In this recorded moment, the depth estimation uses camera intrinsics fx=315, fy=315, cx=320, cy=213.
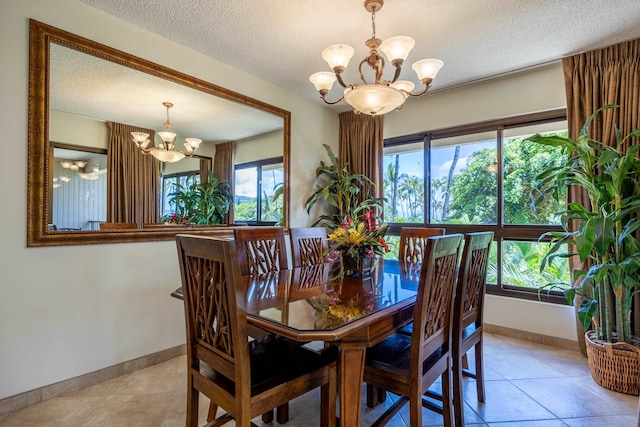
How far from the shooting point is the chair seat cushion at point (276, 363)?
4.07ft

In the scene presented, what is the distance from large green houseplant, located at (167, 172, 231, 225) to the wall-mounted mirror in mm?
104

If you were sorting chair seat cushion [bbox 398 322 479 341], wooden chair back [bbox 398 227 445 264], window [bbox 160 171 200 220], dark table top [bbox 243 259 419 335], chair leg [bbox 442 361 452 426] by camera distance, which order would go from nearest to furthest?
dark table top [bbox 243 259 419 335], chair leg [bbox 442 361 452 426], chair seat cushion [bbox 398 322 479 341], window [bbox 160 171 200 220], wooden chair back [bbox 398 227 445 264]

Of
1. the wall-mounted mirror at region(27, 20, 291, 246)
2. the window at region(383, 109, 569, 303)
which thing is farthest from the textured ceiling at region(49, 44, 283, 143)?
the window at region(383, 109, 569, 303)

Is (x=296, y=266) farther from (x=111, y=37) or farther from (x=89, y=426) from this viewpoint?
(x=111, y=37)

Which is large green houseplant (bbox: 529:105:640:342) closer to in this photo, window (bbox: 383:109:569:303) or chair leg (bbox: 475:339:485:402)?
window (bbox: 383:109:569:303)

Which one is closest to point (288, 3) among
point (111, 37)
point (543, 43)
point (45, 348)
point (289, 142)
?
point (111, 37)

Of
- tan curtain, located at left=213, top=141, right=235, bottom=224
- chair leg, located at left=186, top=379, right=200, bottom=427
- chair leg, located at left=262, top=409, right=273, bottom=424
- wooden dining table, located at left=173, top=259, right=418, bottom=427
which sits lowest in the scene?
chair leg, located at left=262, top=409, right=273, bottom=424

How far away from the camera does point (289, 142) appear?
3666mm

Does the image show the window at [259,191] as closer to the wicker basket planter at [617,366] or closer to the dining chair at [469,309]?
the dining chair at [469,309]

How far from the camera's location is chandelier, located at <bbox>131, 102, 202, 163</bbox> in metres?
2.48

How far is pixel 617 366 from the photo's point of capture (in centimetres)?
213

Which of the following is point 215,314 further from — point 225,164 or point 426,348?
point 225,164

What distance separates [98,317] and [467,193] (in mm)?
3595

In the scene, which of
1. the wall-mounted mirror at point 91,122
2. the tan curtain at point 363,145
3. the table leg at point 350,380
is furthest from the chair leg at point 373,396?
the tan curtain at point 363,145
